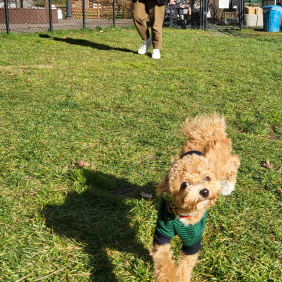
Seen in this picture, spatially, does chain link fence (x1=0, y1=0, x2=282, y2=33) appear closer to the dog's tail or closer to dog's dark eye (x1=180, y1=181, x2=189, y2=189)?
the dog's tail

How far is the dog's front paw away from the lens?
3.34m

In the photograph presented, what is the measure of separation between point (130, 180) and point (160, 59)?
20.0 feet

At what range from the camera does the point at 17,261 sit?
2.44m

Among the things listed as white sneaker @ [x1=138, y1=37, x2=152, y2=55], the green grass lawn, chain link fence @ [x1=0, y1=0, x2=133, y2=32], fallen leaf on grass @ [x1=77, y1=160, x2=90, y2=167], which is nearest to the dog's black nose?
the green grass lawn

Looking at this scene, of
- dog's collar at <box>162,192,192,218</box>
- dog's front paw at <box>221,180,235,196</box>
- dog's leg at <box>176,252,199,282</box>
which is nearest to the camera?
dog's collar at <box>162,192,192,218</box>

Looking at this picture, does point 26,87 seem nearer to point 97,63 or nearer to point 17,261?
point 97,63

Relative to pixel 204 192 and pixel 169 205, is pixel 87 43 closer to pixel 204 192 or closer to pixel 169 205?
pixel 169 205

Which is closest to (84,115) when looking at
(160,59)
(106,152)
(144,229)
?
(106,152)

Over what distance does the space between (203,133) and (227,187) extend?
735 mm

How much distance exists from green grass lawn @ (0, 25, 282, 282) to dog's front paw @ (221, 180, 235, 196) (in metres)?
0.08

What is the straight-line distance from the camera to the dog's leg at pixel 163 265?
2.06 meters

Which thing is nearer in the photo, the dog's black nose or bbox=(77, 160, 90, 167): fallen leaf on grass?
the dog's black nose

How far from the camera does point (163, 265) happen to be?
2.09m

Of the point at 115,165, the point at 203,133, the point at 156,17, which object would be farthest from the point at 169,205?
the point at 156,17
